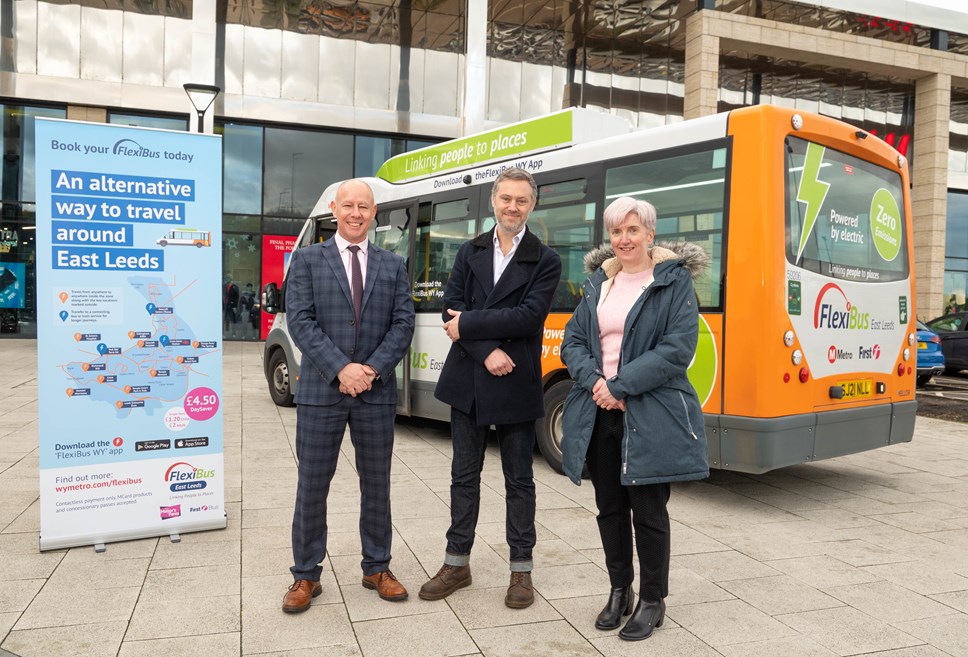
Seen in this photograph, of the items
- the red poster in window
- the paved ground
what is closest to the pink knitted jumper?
the paved ground

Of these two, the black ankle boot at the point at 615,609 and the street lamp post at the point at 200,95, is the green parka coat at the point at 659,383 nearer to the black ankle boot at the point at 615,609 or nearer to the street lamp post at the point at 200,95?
the black ankle boot at the point at 615,609

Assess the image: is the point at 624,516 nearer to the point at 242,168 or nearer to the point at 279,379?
the point at 279,379

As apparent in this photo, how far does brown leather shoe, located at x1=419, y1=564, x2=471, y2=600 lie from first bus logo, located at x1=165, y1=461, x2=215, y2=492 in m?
1.68

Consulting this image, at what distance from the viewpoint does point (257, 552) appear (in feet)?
13.9

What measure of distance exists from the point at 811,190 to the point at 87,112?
57.6 feet

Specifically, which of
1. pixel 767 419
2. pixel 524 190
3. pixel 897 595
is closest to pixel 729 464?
pixel 767 419

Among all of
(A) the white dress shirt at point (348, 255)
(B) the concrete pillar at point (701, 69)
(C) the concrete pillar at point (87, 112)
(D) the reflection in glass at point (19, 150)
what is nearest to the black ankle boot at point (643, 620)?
(A) the white dress shirt at point (348, 255)

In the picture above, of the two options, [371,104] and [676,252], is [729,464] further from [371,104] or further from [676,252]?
[371,104]

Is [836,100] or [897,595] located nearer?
[897,595]

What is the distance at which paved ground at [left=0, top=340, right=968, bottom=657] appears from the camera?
3166 millimetres

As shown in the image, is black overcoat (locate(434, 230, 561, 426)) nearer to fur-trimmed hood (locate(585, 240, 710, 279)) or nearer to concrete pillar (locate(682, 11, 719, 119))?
fur-trimmed hood (locate(585, 240, 710, 279))

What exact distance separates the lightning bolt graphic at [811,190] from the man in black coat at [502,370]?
2.52 m

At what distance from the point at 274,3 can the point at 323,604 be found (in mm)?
18236

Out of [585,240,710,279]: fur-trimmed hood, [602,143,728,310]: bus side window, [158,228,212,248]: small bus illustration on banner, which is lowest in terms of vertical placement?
[585,240,710,279]: fur-trimmed hood
